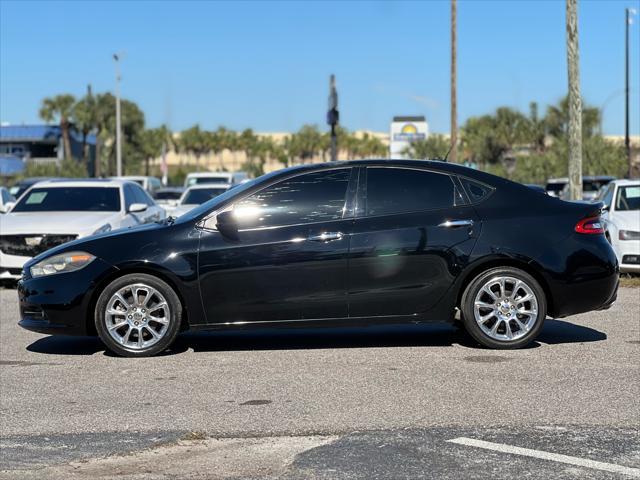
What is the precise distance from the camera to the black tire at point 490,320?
848cm

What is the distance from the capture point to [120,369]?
8016 millimetres

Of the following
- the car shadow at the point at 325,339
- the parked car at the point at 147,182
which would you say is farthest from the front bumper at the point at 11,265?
the parked car at the point at 147,182

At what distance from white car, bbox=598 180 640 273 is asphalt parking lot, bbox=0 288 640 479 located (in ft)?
15.9

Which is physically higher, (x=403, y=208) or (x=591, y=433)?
(x=403, y=208)

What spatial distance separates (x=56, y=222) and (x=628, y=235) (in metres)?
7.93

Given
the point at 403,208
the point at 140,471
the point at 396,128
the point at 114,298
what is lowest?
the point at 140,471

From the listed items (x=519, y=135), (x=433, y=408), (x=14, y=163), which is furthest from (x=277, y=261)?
(x=519, y=135)

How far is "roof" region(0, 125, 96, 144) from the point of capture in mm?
86062

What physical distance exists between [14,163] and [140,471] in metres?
68.1

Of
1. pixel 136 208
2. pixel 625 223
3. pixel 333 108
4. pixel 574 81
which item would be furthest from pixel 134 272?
pixel 333 108

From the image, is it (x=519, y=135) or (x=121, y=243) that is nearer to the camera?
(x=121, y=243)

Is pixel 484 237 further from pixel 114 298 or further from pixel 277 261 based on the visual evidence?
pixel 114 298

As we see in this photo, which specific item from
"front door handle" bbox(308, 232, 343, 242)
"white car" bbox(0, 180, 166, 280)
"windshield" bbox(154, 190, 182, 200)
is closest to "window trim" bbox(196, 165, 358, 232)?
"front door handle" bbox(308, 232, 343, 242)

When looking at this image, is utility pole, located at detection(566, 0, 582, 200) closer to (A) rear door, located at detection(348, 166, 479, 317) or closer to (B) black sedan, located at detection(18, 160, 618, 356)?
(B) black sedan, located at detection(18, 160, 618, 356)
